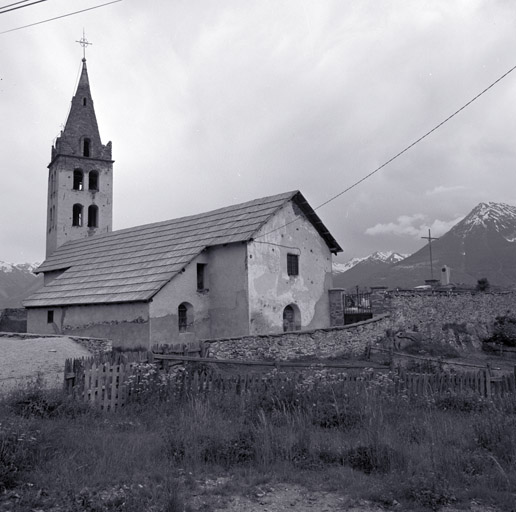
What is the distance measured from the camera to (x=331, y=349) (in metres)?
19.0

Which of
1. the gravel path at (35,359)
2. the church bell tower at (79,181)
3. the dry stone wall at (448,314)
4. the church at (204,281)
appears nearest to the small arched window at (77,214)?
the church bell tower at (79,181)

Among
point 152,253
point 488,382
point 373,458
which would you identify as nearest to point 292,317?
point 152,253

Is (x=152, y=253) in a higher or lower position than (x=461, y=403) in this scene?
higher

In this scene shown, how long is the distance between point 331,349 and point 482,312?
12025mm

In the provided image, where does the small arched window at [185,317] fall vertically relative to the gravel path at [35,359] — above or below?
above

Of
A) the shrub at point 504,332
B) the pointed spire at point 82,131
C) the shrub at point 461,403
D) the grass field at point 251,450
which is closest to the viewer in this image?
the grass field at point 251,450

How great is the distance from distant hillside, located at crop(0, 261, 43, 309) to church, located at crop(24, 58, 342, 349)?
78.9 metres

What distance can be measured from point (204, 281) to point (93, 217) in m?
20.3

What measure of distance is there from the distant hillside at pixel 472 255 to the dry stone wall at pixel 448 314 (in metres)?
34.4

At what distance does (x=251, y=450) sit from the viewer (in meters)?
6.61

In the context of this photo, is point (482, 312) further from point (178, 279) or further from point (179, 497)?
point (179, 497)

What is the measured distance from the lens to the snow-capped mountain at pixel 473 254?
74.5m

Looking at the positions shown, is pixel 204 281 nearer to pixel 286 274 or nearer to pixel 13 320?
pixel 286 274

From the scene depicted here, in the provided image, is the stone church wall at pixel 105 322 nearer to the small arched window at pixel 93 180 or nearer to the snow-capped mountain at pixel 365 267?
the small arched window at pixel 93 180
